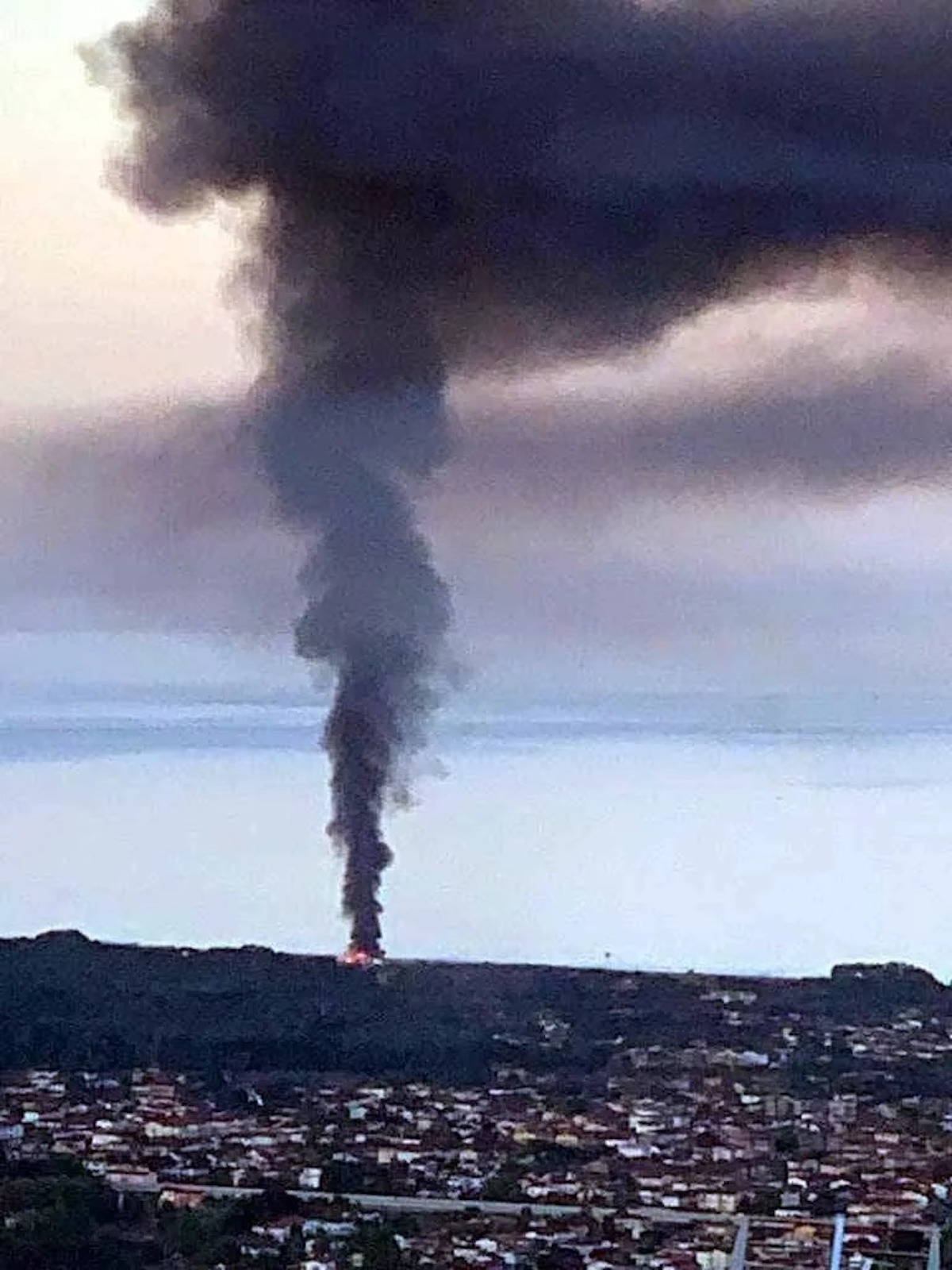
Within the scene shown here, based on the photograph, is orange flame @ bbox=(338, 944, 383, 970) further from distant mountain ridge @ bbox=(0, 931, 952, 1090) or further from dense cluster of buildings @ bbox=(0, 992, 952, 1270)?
dense cluster of buildings @ bbox=(0, 992, 952, 1270)

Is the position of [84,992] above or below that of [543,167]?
below

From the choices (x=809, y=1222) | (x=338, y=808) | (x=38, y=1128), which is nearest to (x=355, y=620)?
(x=338, y=808)

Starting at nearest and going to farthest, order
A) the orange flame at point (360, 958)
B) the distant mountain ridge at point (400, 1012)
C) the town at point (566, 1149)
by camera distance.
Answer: the town at point (566, 1149)
the distant mountain ridge at point (400, 1012)
the orange flame at point (360, 958)

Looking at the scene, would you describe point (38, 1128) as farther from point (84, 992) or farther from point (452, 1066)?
point (452, 1066)

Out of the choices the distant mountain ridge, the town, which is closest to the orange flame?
the distant mountain ridge

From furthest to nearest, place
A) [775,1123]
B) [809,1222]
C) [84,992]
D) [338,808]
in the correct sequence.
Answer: [338,808], [84,992], [775,1123], [809,1222]

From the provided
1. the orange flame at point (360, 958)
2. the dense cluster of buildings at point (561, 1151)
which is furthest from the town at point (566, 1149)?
the orange flame at point (360, 958)

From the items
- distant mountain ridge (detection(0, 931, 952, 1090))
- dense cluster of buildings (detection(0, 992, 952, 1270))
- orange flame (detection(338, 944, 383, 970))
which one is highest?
orange flame (detection(338, 944, 383, 970))

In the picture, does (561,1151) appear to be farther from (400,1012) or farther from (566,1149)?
(400,1012)

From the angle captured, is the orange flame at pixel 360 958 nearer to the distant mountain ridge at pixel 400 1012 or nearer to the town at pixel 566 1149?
the distant mountain ridge at pixel 400 1012
